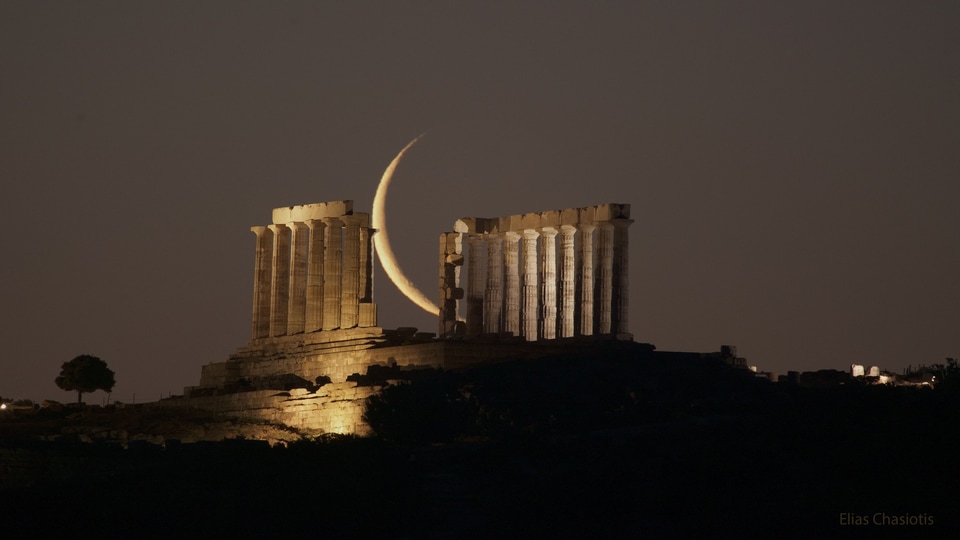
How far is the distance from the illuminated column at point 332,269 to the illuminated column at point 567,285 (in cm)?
1033

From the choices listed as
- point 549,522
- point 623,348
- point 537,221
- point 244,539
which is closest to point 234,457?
point 244,539

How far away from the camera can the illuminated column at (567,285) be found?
106 metres

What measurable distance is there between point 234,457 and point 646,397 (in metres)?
16.6

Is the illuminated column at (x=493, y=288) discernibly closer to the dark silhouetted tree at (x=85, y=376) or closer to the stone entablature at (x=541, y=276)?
the stone entablature at (x=541, y=276)

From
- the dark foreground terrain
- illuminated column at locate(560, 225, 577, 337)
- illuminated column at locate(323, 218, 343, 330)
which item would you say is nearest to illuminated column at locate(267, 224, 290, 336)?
illuminated column at locate(323, 218, 343, 330)

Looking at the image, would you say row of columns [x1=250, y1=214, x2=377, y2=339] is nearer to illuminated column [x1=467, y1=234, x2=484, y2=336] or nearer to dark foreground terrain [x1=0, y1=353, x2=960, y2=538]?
illuminated column [x1=467, y1=234, x2=484, y2=336]

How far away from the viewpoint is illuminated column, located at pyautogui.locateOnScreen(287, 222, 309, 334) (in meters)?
109

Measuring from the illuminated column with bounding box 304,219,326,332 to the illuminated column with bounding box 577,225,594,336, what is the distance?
12200 millimetres

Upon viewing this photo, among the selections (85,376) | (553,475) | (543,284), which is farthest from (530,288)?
(553,475)

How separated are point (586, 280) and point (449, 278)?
7.74 m

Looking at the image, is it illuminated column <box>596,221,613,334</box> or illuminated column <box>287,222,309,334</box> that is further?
illuminated column <box>287,222,309,334</box>

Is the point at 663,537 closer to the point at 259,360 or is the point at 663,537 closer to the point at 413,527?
the point at 413,527

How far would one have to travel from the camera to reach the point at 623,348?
317ft

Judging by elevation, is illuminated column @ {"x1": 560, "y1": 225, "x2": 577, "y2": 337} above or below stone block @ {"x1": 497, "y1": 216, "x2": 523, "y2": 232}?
below
